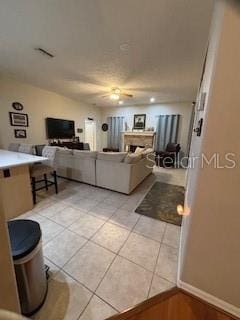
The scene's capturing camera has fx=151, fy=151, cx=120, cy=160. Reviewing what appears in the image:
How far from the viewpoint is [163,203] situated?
285cm

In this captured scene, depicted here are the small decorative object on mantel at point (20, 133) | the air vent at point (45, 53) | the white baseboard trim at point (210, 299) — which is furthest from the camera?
the small decorative object on mantel at point (20, 133)

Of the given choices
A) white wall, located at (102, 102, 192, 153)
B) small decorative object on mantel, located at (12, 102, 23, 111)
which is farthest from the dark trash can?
white wall, located at (102, 102, 192, 153)

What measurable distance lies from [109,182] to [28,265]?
7.63 ft

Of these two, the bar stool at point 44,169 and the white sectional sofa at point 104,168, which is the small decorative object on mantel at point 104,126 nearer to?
the white sectional sofa at point 104,168

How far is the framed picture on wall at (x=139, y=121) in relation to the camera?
22.8 feet

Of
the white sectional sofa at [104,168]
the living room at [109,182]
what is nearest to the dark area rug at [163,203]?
the living room at [109,182]

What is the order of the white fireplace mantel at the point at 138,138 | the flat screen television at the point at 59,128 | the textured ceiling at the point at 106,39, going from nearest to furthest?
the textured ceiling at the point at 106,39 → the flat screen television at the point at 59,128 → the white fireplace mantel at the point at 138,138

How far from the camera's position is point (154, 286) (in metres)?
1.31

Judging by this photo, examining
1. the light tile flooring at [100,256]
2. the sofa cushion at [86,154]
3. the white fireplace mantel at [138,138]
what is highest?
the white fireplace mantel at [138,138]

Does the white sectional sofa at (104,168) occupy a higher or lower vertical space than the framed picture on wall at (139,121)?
lower

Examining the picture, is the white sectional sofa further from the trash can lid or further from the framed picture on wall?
the framed picture on wall

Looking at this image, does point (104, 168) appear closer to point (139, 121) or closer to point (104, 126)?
A: point (139, 121)

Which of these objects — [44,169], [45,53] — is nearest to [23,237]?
[44,169]

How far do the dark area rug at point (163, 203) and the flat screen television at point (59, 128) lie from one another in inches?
157
